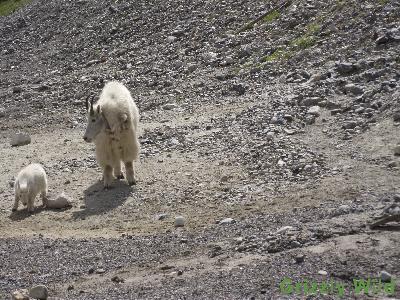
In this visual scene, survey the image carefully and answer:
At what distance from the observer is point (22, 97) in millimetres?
26516

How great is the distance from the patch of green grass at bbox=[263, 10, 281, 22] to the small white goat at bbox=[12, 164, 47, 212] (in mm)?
13687

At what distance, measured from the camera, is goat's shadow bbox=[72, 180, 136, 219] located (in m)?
13.5

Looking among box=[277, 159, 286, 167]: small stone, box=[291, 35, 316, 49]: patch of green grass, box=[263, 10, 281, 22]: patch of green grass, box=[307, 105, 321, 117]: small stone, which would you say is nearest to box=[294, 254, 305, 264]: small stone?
box=[277, 159, 286, 167]: small stone

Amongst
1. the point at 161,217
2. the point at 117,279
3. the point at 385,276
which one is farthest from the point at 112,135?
the point at 385,276

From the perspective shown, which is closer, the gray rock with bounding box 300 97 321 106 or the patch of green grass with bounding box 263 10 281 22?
the gray rock with bounding box 300 97 321 106

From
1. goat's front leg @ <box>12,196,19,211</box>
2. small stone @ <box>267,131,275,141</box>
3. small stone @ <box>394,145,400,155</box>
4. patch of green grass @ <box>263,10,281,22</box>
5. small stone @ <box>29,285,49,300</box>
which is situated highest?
Result: patch of green grass @ <box>263,10,281,22</box>

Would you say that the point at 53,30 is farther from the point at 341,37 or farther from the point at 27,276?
the point at 27,276

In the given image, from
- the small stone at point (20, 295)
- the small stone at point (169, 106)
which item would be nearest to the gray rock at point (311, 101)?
the small stone at point (169, 106)

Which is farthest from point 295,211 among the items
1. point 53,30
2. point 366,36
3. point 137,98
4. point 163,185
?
point 53,30

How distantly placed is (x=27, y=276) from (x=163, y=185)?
4.49 m

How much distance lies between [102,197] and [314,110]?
196 inches

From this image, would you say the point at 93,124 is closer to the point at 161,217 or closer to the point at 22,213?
the point at 22,213

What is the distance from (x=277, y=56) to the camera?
21.8 metres

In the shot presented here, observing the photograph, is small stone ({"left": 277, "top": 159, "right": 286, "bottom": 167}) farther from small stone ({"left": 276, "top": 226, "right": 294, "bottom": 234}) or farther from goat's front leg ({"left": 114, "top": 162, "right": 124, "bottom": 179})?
small stone ({"left": 276, "top": 226, "right": 294, "bottom": 234})
